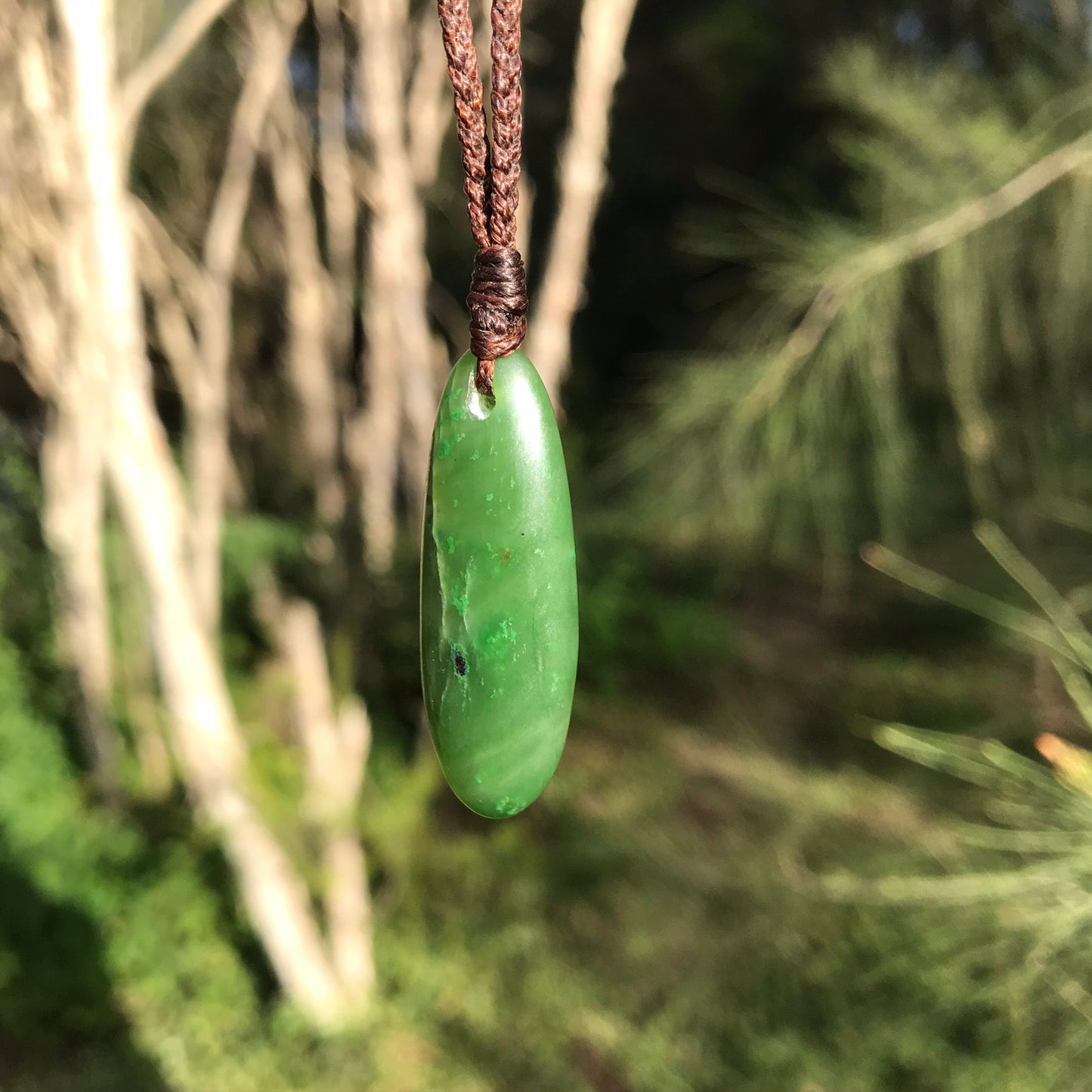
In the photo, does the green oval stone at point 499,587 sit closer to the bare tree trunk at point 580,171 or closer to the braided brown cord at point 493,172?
the braided brown cord at point 493,172

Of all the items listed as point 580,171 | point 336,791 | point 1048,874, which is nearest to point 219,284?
point 580,171

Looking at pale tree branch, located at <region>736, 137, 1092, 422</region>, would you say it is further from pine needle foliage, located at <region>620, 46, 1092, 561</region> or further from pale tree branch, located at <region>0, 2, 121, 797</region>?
pale tree branch, located at <region>0, 2, 121, 797</region>

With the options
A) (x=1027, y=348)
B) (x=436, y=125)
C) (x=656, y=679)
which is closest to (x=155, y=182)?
(x=436, y=125)

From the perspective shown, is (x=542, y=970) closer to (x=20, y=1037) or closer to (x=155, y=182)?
(x=20, y=1037)

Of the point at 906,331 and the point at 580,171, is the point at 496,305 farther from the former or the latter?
the point at 906,331

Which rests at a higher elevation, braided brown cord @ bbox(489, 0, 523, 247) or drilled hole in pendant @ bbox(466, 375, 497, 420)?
braided brown cord @ bbox(489, 0, 523, 247)

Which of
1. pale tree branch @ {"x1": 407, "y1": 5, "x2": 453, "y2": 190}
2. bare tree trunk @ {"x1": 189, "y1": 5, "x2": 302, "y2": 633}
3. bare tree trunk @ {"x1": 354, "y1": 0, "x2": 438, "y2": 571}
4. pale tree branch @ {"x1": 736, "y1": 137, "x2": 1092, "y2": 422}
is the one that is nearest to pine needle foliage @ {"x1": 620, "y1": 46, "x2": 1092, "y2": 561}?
pale tree branch @ {"x1": 736, "y1": 137, "x2": 1092, "y2": 422}
